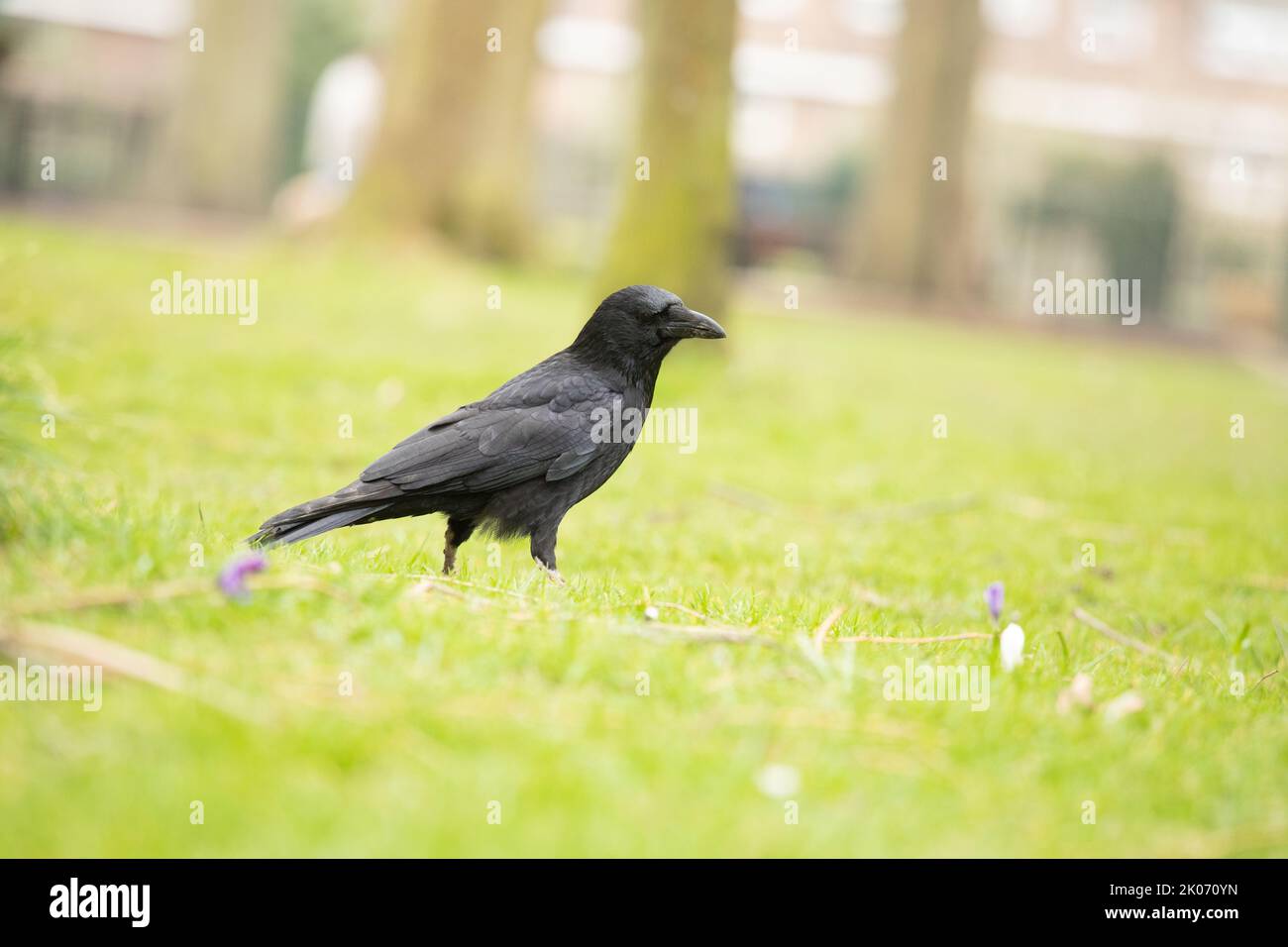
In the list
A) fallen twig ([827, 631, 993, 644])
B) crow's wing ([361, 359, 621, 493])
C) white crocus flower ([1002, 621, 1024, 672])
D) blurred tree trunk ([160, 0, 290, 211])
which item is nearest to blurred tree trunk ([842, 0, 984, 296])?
blurred tree trunk ([160, 0, 290, 211])

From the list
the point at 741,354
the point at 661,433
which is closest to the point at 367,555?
the point at 661,433

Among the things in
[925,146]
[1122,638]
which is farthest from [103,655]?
[925,146]

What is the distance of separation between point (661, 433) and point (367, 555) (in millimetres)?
4468

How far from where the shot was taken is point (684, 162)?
1081 centimetres

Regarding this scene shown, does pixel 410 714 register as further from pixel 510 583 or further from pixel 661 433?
pixel 661 433

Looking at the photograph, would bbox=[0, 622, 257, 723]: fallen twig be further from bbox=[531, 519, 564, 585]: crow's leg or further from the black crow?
bbox=[531, 519, 564, 585]: crow's leg

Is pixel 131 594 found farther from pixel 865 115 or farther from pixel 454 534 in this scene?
pixel 865 115

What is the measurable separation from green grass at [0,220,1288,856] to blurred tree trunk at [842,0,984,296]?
14.4m

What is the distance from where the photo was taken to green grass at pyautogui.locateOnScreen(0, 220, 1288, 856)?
2.53m

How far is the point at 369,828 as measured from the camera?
7.92ft

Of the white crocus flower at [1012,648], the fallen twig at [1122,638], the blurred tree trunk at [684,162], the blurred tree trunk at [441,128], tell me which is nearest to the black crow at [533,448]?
the white crocus flower at [1012,648]

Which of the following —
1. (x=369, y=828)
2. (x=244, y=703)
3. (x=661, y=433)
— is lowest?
(x=369, y=828)

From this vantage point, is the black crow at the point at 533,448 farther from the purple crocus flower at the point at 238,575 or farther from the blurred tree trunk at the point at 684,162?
the blurred tree trunk at the point at 684,162
